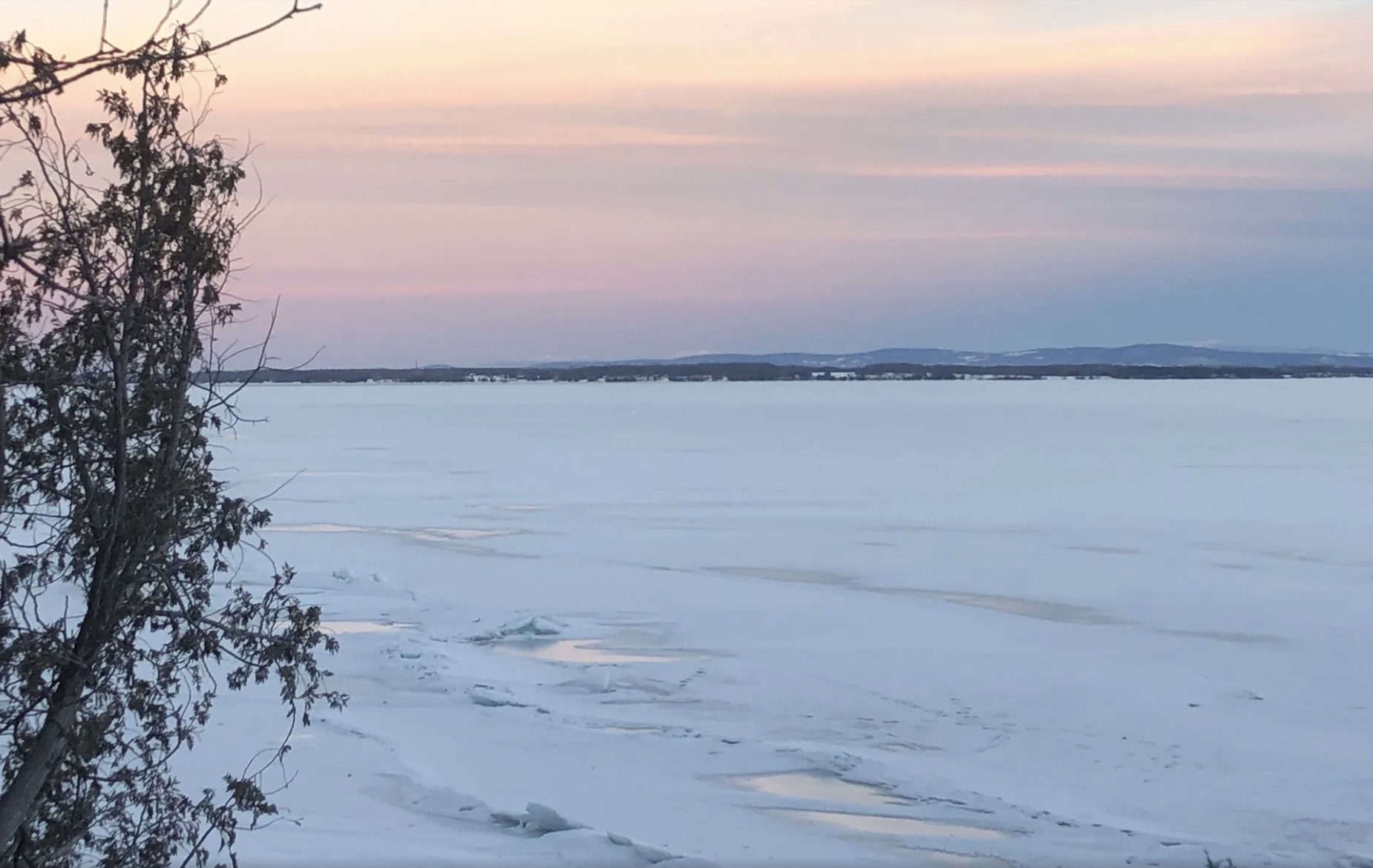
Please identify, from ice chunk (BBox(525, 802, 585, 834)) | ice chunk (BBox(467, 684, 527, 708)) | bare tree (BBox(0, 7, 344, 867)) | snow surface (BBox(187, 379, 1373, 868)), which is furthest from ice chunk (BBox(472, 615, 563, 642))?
bare tree (BBox(0, 7, 344, 867))

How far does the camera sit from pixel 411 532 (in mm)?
18172

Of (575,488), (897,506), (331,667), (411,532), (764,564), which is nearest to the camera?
(331,667)

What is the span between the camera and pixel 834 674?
10.0 meters

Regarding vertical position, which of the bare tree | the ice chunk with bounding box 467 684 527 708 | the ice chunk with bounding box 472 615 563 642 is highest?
the bare tree

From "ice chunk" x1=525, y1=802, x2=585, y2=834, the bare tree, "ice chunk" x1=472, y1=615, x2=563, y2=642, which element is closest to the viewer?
the bare tree

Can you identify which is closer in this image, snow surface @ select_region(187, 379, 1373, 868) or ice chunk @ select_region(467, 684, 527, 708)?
snow surface @ select_region(187, 379, 1373, 868)

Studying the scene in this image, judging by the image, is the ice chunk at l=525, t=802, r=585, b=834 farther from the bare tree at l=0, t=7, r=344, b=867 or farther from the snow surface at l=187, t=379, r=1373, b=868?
the bare tree at l=0, t=7, r=344, b=867

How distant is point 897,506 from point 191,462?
17.0 m

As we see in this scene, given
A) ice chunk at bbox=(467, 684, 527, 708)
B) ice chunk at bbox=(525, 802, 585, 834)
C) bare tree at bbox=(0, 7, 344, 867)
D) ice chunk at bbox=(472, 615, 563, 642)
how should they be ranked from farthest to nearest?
ice chunk at bbox=(472, 615, 563, 642), ice chunk at bbox=(467, 684, 527, 708), ice chunk at bbox=(525, 802, 585, 834), bare tree at bbox=(0, 7, 344, 867)

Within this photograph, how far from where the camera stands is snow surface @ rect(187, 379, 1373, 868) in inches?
267

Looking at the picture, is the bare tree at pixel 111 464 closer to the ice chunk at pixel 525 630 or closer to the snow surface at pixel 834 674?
the snow surface at pixel 834 674

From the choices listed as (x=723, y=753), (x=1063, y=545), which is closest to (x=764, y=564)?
(x=1063, y=545)

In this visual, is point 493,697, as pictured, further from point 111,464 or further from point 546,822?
point 111,464

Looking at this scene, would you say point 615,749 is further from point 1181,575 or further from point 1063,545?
point 1063,545
